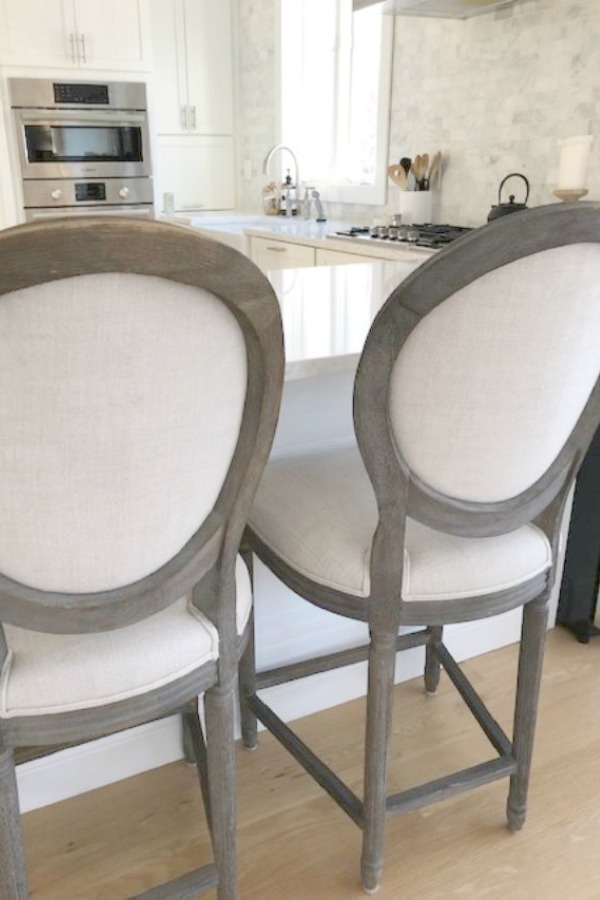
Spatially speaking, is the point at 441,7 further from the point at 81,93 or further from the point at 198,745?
the point at 198,745

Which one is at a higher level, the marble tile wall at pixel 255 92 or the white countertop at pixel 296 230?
the marble tile wall at pixel 255 92

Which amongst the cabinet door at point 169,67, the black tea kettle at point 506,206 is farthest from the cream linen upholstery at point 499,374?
the cabinet door at point 169,67

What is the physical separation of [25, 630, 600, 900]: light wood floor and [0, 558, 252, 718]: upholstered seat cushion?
0.66 meters

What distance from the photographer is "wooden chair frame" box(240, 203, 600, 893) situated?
90 cm

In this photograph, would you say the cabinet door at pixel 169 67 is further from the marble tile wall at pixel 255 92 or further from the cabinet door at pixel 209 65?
the marble tile wall at pixel 255 92

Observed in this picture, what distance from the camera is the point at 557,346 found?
3.36 ft

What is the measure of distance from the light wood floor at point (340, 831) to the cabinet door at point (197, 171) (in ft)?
13.1

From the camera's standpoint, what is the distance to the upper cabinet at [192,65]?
468cm

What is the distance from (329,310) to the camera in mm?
1500

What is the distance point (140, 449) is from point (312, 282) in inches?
44.7

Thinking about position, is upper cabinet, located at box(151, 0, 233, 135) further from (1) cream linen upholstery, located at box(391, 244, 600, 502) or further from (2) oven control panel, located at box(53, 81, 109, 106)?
(1) cream linen upholstery, located at box(391, 244, 600, 502)

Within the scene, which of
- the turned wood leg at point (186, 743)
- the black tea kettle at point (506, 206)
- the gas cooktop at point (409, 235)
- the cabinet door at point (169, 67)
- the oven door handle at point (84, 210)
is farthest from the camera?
the cabinet door at point (169, 67)

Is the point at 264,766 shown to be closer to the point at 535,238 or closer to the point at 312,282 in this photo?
the point at 312,282

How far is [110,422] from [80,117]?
12.9 feet
